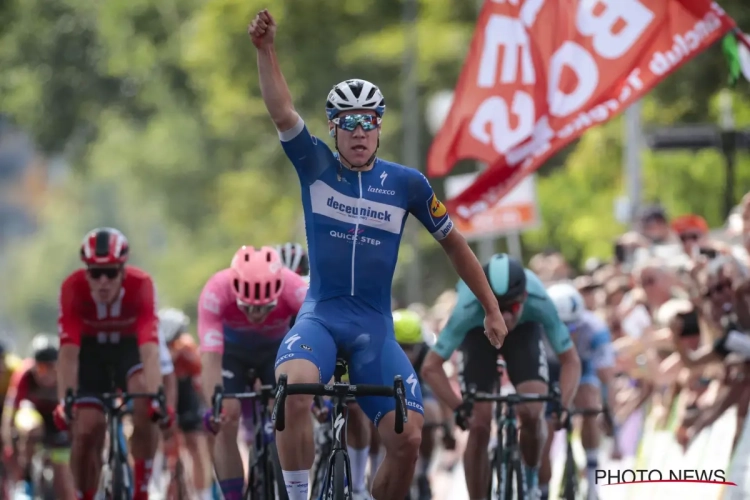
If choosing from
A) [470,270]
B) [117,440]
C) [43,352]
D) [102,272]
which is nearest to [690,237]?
[43,352]

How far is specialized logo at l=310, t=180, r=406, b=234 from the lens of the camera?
825 cm

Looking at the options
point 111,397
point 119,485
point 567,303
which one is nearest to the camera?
point 119,485

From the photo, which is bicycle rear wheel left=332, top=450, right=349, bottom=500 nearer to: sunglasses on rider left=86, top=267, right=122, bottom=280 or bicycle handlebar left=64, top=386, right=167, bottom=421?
bicycle handlebar left=64, top=386, right=167, bottom=421

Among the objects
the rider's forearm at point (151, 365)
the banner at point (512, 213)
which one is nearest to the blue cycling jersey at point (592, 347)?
the rider's forearm at point (151, 365)

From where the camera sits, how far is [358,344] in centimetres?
820

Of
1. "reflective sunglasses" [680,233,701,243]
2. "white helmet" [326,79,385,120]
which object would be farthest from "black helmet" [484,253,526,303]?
"reflective sunglasses" [680,233,701,243]

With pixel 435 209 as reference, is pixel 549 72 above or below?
above

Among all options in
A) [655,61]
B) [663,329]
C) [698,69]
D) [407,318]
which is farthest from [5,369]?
[698,69]

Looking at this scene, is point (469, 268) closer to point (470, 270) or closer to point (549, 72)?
point (470, 270)

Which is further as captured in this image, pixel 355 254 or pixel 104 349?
pixel 104 349

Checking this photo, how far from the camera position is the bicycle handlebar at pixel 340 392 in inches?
294

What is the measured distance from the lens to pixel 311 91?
4422cm

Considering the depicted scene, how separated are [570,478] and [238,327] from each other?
266cm

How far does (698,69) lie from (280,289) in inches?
640
